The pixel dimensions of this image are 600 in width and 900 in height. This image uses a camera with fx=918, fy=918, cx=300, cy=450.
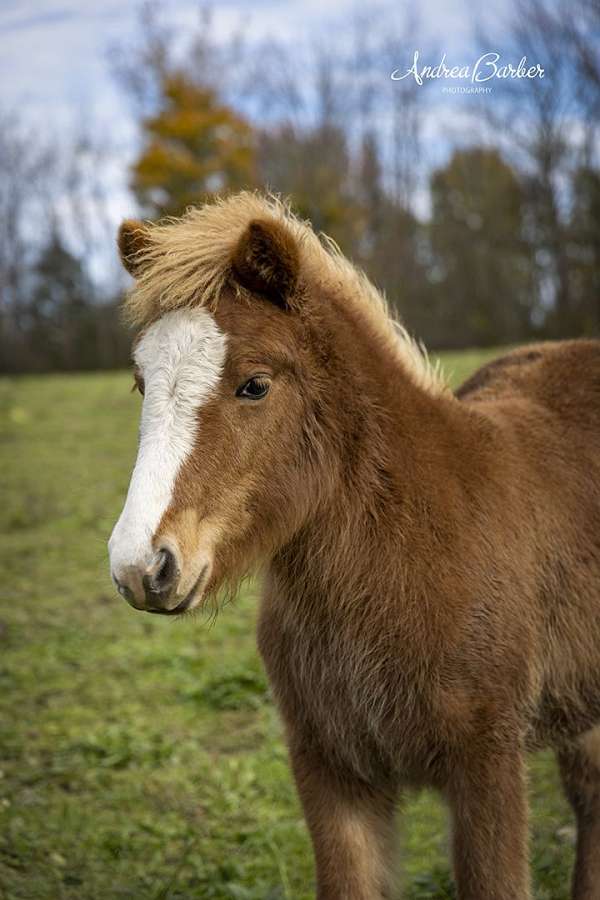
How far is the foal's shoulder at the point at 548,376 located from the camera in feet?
11.0

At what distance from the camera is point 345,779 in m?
2.83

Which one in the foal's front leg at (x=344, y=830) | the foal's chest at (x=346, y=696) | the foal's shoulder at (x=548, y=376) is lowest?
the foal's front leg at (x=344, y=830)

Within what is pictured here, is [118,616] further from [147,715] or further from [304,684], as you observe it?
[304,684]

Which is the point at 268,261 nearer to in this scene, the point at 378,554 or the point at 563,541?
the point at 378,554

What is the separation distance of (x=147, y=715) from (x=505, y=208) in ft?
75.3

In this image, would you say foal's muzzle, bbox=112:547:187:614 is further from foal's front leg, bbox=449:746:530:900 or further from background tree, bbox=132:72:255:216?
background tree, bbox=132:72:255:216

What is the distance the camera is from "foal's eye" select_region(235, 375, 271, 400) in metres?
2.48

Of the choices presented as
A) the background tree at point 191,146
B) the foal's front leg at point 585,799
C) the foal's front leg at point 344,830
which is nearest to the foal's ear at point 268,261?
the foal's front leg at point 344,830

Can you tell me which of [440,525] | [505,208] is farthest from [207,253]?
[505,208]

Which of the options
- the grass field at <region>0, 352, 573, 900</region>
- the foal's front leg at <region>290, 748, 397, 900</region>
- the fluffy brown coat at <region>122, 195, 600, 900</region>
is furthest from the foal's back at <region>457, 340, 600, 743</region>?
the grass field at <region>0, 352, 573, 900</region>

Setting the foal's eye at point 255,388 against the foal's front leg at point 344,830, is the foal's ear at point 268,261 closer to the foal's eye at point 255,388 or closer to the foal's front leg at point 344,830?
the foal's eye at point 255,388

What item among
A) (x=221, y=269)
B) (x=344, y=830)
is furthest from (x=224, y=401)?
(x=344, y=830)

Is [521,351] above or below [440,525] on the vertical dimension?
above

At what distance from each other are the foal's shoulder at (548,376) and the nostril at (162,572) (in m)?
1.72
